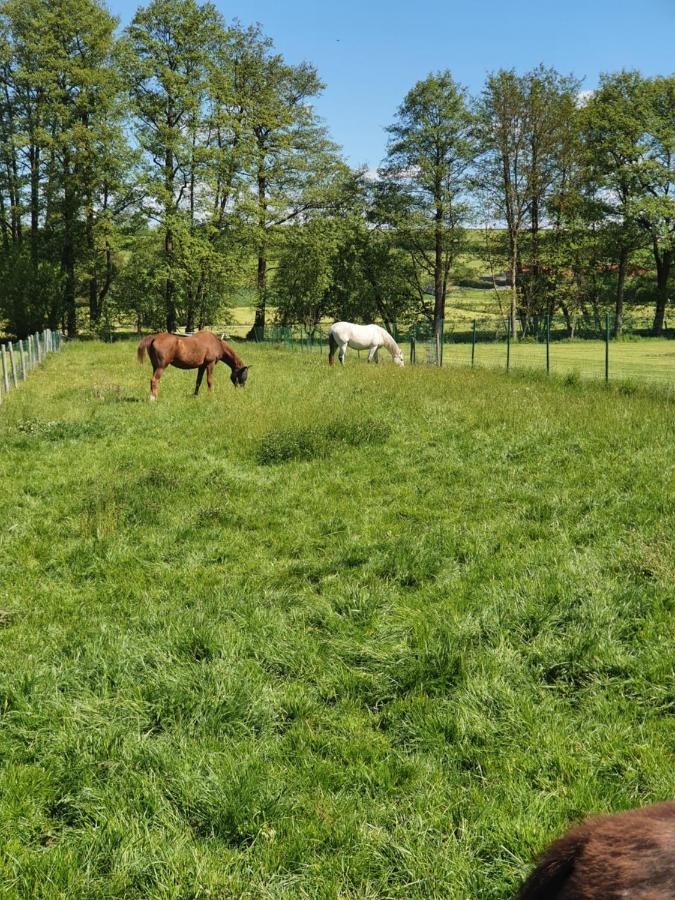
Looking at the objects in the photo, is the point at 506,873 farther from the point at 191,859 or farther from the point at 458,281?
the point at 458,281

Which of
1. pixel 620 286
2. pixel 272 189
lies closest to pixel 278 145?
pixel 272 189

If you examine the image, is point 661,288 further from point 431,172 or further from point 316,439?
point 316,439

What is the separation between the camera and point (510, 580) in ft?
15.8

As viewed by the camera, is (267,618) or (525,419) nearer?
(267,618)

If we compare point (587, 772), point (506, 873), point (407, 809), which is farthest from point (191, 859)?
point (587, 772)

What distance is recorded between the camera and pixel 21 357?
18438mm

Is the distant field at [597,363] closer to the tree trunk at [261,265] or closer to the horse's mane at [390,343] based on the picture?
the horse's mane at [390,343]

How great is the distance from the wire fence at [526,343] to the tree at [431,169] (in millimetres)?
5010

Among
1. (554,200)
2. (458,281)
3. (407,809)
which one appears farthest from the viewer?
(458,281)

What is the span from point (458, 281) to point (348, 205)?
10.8 meters

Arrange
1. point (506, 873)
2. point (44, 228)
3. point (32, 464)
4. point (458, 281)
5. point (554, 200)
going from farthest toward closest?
point (458, 281), point (554, 200), point (44, 228), point (32, 464), point (506, 873)

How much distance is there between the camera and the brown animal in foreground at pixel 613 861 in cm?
115

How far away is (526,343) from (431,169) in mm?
13451

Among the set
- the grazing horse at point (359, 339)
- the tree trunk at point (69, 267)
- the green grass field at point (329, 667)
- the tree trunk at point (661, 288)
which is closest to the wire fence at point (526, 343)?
the tree trunk at point (661, 288)
